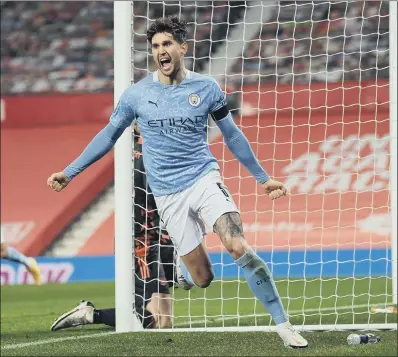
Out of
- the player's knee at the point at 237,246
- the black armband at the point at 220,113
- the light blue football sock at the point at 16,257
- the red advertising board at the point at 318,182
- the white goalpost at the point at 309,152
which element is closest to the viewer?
the player's knee at the point at 237,246

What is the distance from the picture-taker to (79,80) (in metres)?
18.1

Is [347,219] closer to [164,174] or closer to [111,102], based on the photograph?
[111,102]

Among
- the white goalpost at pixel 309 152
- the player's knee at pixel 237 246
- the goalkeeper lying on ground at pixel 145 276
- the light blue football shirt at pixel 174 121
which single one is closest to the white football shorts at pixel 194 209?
the light blue football shirt at pixel 174 121

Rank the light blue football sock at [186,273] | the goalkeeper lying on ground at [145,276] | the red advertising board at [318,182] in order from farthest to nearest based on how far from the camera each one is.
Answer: the red advertising board at [318,182] < the goalkeeper lying on ground at [145,276] < the light blue football sock at [186,273]

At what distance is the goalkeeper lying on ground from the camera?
7535 mm

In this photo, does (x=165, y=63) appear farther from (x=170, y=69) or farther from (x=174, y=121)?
(x=174, y=121)

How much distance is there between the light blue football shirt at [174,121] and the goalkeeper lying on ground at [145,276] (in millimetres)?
1484

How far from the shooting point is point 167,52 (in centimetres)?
596

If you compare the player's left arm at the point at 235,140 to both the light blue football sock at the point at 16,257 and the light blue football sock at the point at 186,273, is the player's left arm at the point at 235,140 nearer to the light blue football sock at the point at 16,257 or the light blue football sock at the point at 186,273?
the light blue football sock at the point at 186,273

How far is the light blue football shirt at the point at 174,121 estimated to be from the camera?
600 cm

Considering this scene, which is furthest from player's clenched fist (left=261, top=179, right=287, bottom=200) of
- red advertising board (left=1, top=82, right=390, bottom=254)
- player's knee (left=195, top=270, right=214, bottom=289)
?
red advertising board (left=1, top=82, right=390, bottom=254)

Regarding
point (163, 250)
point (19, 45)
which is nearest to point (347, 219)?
point (19, 45)

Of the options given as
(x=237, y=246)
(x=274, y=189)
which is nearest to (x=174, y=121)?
(x=274, y=189)

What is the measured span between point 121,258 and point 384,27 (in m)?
11.0
